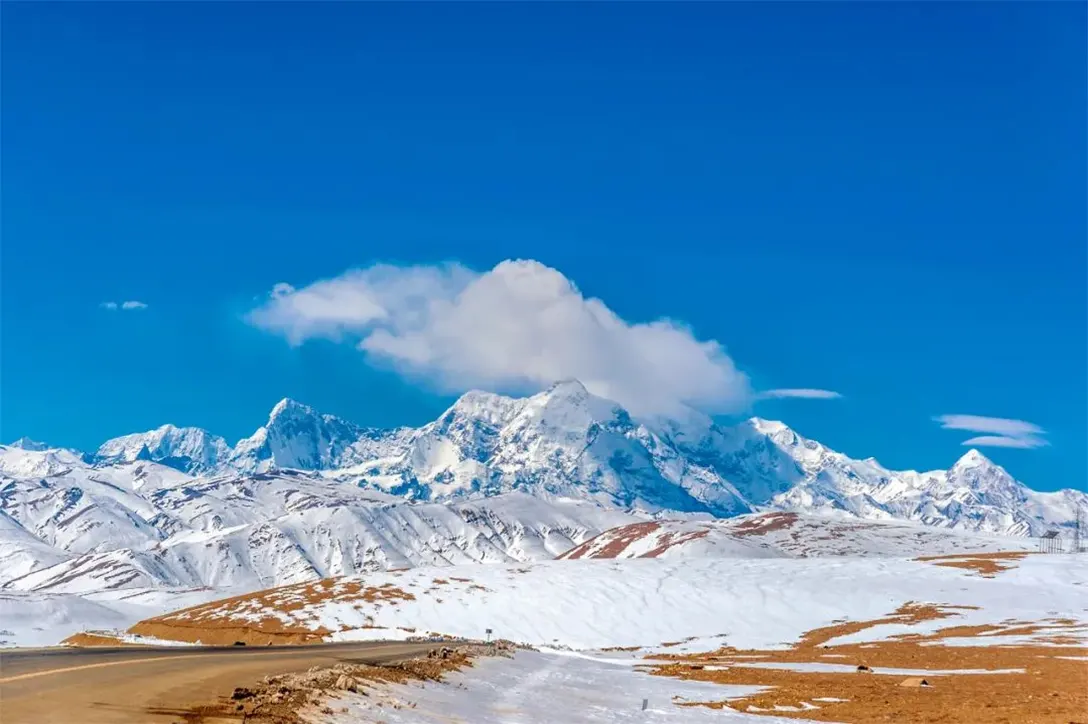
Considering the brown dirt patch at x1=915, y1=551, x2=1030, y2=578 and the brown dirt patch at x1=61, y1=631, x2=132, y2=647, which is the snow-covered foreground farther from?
the brown dirt patch at x1=61, y1=631, x2=132, y2=647

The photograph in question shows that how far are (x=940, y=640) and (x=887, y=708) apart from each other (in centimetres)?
5972

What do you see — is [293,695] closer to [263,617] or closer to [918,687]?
[918,687]

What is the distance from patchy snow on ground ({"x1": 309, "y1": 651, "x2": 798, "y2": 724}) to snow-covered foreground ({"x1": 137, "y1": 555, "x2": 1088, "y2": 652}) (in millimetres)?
47291

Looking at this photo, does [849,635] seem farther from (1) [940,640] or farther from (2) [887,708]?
(2) [887,708]

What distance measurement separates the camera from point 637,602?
421ft

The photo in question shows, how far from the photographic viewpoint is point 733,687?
1987 inches

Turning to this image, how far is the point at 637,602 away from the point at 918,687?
82.3 m

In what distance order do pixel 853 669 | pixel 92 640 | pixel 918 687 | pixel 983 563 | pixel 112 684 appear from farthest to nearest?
pixel 983 563 → pixel 92 640 → pixel 853 669 → pixel 918 687 → pixel 112 684

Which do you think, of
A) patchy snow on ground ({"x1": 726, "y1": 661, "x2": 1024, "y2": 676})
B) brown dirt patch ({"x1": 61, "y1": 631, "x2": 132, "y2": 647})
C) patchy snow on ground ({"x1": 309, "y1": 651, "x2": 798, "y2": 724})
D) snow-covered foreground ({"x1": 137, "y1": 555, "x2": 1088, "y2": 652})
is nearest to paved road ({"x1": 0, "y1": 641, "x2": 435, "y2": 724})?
patchy snow on ground ({"x1": 309, "y1": 651, "x2": 798, "y2": 724})

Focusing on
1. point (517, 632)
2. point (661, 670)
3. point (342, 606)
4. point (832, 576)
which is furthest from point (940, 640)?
point (342, 606)

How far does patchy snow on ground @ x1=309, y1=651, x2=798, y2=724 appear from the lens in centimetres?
2898

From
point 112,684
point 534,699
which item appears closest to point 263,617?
point 534,699

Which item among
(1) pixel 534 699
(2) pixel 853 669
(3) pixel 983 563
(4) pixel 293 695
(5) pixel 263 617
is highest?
(3) pixel 983 563

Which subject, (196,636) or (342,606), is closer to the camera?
(196,636)
